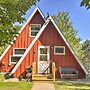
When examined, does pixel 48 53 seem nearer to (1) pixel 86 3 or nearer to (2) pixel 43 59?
(2) pixel 43 59

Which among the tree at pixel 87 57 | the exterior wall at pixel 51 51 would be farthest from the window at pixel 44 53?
the tree at pixel 87 57

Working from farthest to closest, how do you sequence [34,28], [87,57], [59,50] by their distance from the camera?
[87,57] → [34,28] → [59,50]

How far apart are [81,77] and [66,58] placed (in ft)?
7.05

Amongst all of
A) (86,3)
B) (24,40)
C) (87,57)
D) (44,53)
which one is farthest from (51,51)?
(87,57)

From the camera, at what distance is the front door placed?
24.5 m

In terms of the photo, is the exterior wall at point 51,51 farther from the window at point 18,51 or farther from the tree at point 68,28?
the tree at point 68,28

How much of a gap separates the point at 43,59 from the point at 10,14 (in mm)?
9168

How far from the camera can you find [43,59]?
24.8 m

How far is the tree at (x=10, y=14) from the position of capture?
16.2 m

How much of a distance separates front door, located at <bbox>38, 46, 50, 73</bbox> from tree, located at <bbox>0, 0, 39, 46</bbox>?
7.27 meters

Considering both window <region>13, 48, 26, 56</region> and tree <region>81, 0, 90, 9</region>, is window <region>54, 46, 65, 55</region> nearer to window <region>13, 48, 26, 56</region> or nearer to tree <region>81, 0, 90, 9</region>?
window <region>13, 48, 26, 56</region>

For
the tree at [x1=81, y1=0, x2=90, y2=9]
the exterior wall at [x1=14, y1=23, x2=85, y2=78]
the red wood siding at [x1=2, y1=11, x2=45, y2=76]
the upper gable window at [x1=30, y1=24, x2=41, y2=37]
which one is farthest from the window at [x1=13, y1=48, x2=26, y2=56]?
the tree at [x1=81, y1=0, x2=90, y2=9]

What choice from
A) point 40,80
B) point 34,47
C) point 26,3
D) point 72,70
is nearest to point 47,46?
point 34,47

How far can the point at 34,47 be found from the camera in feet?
81.0
